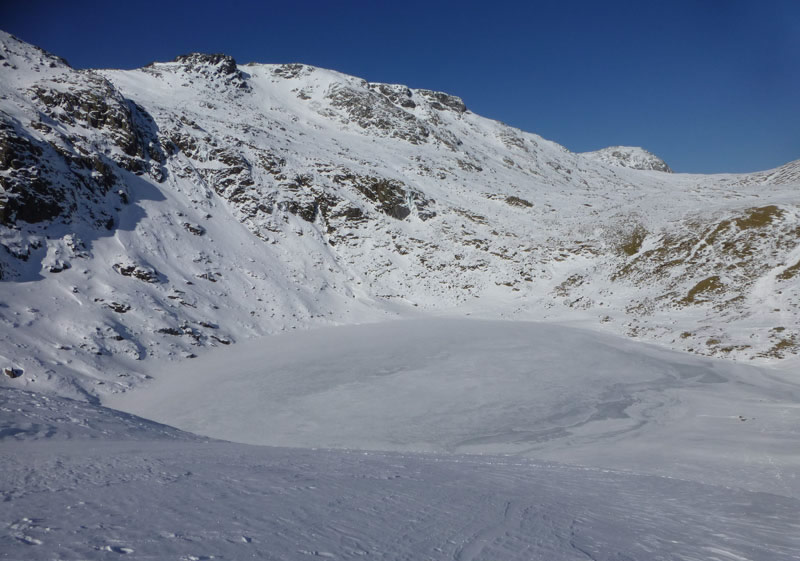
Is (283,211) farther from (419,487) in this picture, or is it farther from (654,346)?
(419,487)

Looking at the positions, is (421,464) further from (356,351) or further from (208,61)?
(208,61)

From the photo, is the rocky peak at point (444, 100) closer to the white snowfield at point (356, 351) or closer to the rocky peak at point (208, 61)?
the rocky peak at point (208, 61)

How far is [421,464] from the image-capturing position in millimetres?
7898

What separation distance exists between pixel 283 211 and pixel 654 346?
30.8 m

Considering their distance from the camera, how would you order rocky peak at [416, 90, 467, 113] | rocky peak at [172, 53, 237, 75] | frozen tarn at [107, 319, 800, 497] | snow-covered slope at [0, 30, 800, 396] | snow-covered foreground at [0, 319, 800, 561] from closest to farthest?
snow-covered foreground at [0, 319, 800, 561], frozen tarn at [107, 319, 800, 497], snow-covered slope at [0, 30, 800, 396], rocky peak at [172, 53, 237, 75], rocky peak at [416, 90, 467, 113]

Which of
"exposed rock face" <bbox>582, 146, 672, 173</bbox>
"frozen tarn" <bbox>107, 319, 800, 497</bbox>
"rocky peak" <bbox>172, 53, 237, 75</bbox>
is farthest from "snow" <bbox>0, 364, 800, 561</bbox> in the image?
"exposed rock face" <bbox>582, 146, 672, 173</bbox>

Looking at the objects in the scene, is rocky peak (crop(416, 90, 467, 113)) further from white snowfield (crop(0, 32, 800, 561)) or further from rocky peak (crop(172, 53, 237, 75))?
white snowfield (crop(0, 32, 800, 561))

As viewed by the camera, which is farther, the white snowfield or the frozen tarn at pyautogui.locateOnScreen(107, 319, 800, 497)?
the frozen tarn at pyautogui.locateOnScreen(107, 319, 800, 497)

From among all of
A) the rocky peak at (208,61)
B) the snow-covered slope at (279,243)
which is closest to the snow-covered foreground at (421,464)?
the snow-covered slope at (279,243)

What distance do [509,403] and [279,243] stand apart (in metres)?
27.2

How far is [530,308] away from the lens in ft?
100

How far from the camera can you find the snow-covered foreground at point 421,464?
4203 millimetres

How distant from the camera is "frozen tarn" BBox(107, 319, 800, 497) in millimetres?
9489

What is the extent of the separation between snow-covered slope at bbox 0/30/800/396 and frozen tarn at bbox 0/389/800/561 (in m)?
13.7
